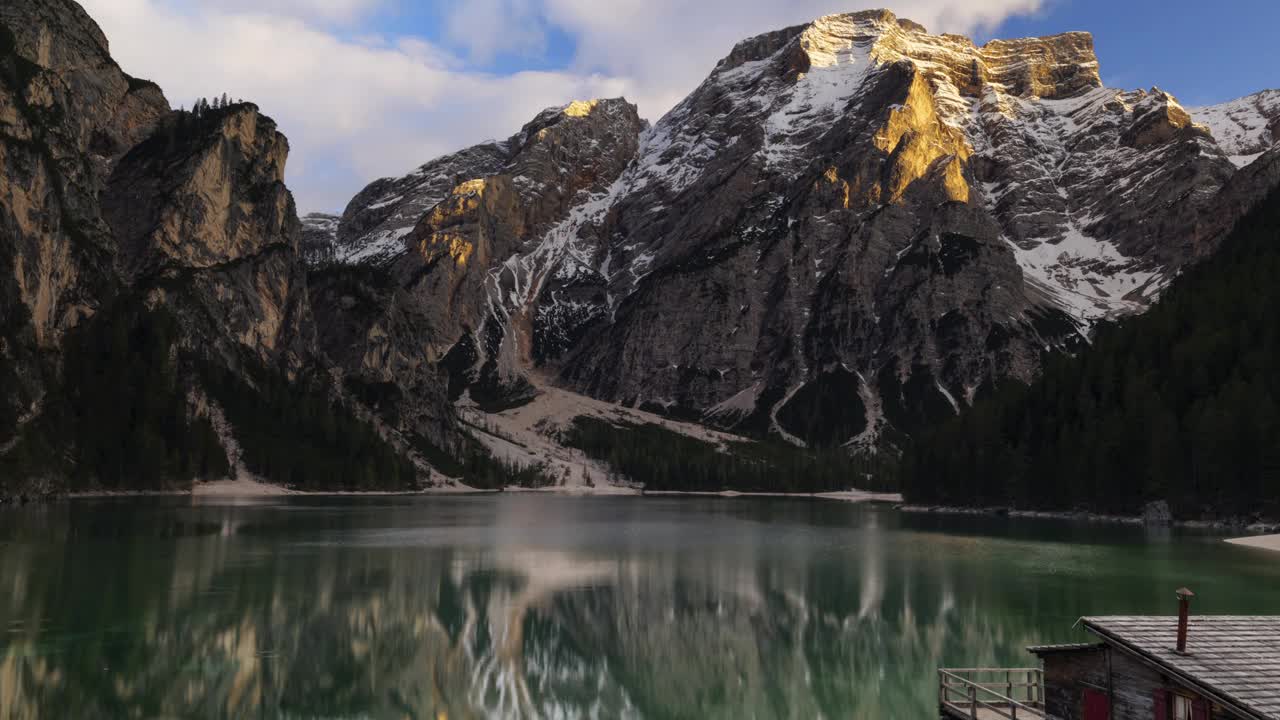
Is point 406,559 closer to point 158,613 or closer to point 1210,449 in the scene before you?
point 158,613

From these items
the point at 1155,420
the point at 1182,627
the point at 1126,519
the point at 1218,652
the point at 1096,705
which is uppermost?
the point at 1155,420

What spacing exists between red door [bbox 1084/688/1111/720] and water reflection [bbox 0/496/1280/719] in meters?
9.73

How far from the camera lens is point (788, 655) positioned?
4575 centimetres

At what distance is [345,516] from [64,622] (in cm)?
9746

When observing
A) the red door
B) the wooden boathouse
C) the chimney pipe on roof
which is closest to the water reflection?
the wooden boathouse

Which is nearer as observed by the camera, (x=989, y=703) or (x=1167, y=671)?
(x=1167, y=671)

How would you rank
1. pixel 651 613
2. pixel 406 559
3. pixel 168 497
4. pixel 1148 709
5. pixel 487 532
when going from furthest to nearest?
pixel 168 497, pixel 487 532, pixel 406 559, pixel 651 613, pixel 1148 709

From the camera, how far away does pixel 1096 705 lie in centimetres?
2608

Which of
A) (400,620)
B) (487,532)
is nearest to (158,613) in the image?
(400,620)

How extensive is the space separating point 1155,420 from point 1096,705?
118 m

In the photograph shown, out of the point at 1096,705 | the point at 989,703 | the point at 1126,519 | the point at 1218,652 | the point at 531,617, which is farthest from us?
the point at 1126,519

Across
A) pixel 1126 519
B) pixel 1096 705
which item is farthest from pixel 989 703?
pixel 1126 519

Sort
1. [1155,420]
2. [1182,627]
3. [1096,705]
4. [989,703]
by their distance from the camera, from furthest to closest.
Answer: [1155,420] < [989,703] < [1096,705] < [1182,627]

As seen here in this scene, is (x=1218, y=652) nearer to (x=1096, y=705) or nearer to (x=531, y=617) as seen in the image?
(x=1096, y=705)
